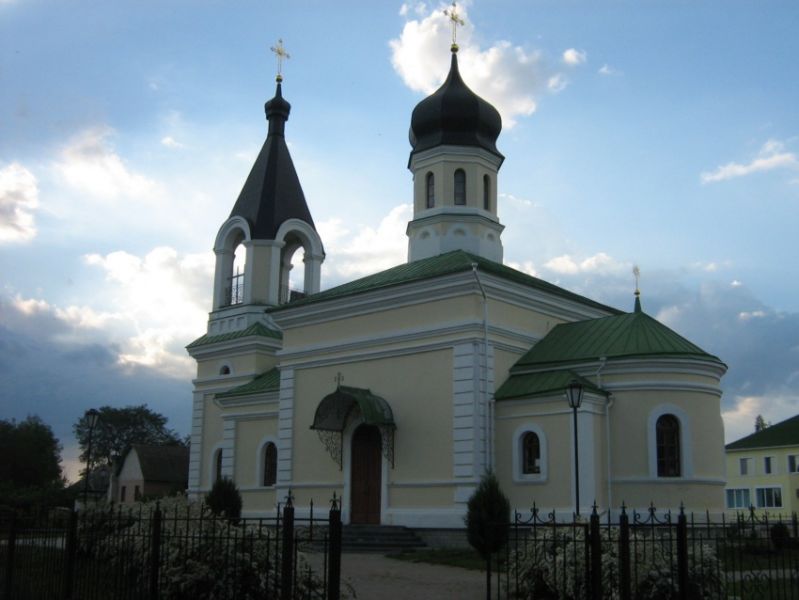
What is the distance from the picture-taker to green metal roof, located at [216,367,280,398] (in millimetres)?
24812

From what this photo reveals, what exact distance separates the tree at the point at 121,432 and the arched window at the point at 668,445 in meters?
56.3

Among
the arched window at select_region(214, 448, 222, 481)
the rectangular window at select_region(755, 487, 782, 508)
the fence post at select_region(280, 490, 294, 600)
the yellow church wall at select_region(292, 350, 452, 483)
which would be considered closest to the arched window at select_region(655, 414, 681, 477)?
the yellow church wall at select_region(292, 350, 452, 483)

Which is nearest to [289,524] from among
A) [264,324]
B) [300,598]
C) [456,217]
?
[300,598]

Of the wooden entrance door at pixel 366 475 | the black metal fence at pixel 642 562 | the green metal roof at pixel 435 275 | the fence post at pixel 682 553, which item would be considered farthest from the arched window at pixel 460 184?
the fence post at pixel 682 553

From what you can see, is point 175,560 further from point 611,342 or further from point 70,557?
point 611,342

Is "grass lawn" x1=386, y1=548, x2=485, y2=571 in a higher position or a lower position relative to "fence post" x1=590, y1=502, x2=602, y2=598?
lower

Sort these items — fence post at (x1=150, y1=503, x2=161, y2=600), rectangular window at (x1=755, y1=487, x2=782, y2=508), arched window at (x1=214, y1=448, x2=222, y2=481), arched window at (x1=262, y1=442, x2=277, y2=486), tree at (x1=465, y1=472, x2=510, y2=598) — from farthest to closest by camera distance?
rectangular window at (x1=755, y1=487, x2=782, y2=508), arched window at (x1=214, y1=448, x2=222, y2=481), arched window at (x1=262, y1=442, x2=277, y2=486), tree at (x1=465, y1=472, x2=510, y2=598), fence post at (x1=150, y1=503, x2=161, y2=600)

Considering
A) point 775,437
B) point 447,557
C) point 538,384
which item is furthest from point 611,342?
point 775,437

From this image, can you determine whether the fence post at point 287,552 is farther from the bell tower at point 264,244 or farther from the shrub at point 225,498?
the bell tower at point 264,244

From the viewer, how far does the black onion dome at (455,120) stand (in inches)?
924

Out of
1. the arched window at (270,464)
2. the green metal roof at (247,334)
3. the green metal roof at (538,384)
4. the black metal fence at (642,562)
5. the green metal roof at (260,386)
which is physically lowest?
the black metal fence at (642,562)

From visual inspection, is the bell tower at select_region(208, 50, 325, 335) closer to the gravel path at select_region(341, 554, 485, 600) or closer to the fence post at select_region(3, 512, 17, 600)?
the gravel path at select_region(341, 554, 485, 600)

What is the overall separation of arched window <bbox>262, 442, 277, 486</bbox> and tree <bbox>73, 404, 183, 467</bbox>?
47.0m

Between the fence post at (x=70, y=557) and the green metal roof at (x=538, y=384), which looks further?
the green metal roof at (x=538, y=384)
